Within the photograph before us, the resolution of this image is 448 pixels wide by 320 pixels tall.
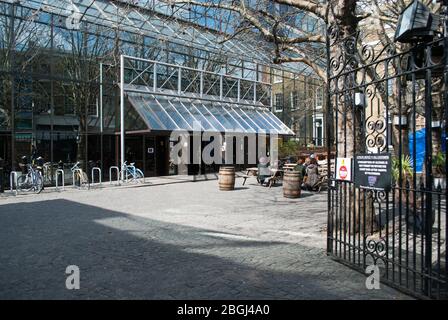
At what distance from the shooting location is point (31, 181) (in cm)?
1568

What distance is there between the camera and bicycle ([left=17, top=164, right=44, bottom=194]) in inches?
611

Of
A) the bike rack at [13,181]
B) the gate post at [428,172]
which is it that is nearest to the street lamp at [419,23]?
the gate post at [428,172]

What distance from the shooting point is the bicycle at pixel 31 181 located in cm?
1553

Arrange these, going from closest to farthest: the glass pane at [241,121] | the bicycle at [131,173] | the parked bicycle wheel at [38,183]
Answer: the parked bicycle wheel at [38,183], the bicycle at [131,173], the glass pane at [241,121]

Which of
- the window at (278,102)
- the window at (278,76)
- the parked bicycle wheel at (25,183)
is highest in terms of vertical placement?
the window at (278,76)

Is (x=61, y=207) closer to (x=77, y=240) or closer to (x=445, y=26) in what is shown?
(x=77, y=240)

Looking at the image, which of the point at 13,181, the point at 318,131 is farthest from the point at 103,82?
the point at 318,131

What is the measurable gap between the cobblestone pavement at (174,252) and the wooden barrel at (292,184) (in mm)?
955

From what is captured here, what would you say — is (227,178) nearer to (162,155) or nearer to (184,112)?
(184,112)

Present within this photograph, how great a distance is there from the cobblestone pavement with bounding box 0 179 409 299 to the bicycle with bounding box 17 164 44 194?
3690mm

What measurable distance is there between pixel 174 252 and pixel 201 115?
17.0m

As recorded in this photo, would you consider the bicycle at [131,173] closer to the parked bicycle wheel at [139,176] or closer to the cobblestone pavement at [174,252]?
the parked bicycle wheel at [139,176]

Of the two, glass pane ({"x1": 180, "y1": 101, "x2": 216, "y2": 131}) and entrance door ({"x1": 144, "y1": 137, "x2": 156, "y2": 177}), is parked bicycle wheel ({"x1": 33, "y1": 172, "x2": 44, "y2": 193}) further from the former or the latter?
glass pane ({"x1": 180, "y1": 101, "x2": 216, "y2": 131})

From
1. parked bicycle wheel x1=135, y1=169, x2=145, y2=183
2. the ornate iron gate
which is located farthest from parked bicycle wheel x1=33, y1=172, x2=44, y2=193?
the ornate iron gate
